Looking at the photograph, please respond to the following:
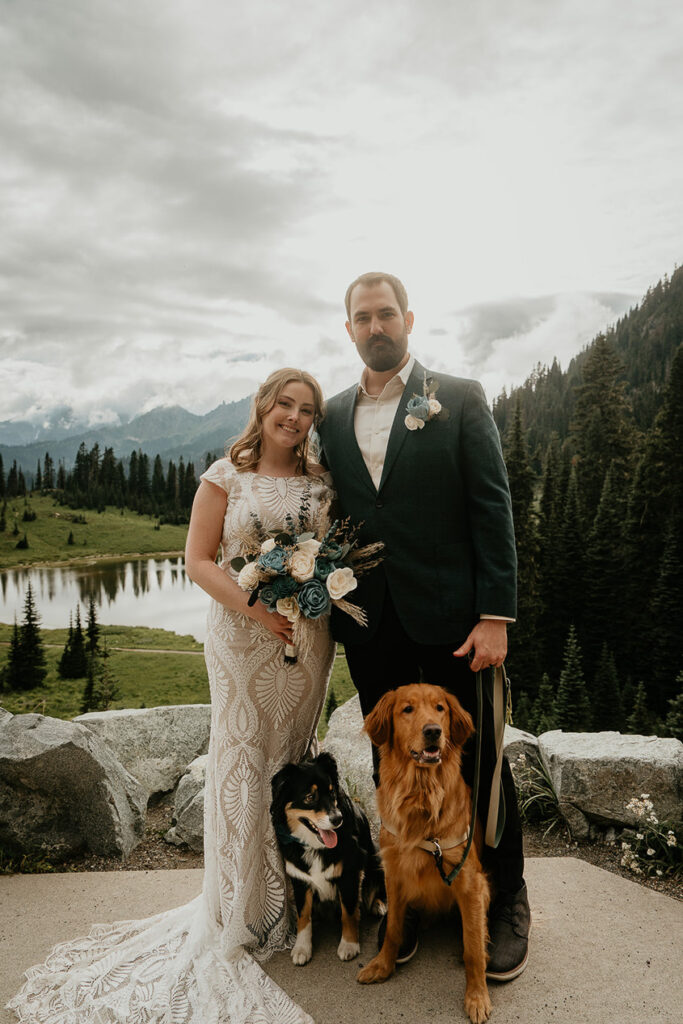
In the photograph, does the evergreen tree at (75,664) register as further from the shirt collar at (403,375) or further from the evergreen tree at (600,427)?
the evergreen tree at (600,427)

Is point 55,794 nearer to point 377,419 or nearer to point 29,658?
point 377,419

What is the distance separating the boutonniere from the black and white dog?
1961 mm

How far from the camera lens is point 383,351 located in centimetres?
334

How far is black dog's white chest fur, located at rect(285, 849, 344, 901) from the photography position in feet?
11.0

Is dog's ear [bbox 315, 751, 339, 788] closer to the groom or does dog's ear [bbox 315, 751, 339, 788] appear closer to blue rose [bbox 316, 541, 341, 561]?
the groom

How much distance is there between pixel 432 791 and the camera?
2.91 m

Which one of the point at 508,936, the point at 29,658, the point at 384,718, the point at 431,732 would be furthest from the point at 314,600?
the point at 29,658

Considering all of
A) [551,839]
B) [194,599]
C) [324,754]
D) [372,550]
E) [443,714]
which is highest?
[372,550]

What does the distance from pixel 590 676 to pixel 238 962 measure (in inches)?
1473

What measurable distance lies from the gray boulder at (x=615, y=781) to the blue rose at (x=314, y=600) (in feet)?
10.8

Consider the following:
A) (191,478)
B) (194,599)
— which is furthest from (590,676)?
(191,478)

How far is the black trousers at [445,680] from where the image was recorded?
3.27 metres

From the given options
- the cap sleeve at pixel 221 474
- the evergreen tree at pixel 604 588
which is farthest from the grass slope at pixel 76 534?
the cap sleeve at pixel 221 474

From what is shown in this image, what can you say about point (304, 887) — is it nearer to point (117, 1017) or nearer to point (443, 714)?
point (117, 1017)
